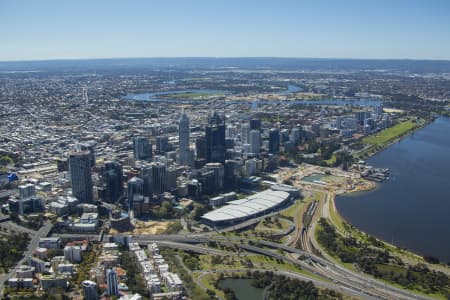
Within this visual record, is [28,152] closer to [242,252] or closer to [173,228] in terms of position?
[173,228]

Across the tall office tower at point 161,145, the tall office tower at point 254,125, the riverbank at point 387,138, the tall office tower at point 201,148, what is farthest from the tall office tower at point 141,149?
the riverbank at point 387,138

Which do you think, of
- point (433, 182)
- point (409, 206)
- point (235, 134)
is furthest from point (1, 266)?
point (235, 134)

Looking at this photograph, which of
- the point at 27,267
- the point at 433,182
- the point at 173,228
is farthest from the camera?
the point at 433,182

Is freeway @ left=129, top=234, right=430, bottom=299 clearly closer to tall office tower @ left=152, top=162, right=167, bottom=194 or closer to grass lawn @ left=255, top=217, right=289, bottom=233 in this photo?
grass lawn @ left=255, top=217, right=289, bottom=233

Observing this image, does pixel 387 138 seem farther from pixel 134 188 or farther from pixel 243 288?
pixel 243 288

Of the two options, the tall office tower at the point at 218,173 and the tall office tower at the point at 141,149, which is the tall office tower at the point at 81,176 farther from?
the tall office tower at the point at 141,149

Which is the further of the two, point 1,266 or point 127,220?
point 127,220
